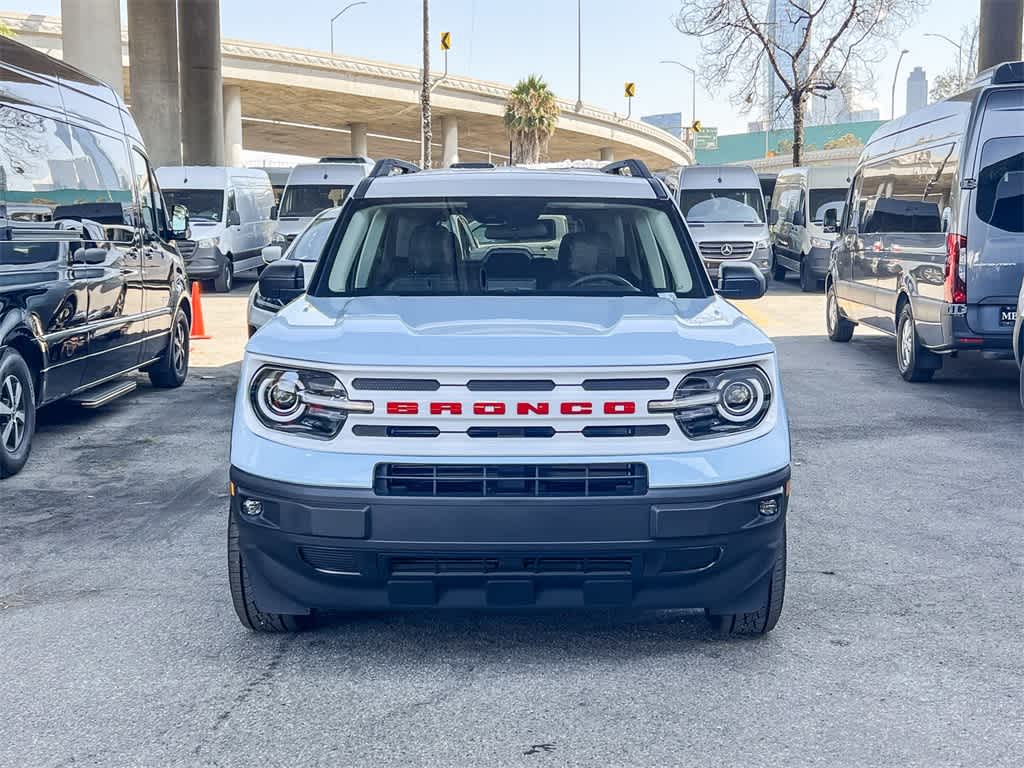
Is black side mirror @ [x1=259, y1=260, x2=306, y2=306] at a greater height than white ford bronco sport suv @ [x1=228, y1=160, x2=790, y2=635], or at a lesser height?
greater

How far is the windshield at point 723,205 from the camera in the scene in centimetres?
2419

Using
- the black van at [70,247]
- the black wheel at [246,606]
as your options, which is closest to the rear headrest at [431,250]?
the black wheel at [246,606]

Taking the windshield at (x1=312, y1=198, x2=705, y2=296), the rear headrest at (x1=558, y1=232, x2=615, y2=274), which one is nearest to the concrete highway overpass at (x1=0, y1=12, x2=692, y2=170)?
the windshield at (x1=312, y1=198, x2=705, y2=296)

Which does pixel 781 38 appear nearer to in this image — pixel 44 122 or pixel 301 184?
pixel 301 184

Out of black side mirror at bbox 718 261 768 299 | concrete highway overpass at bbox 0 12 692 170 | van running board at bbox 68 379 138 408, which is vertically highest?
concrete highway overpass at bbox 0 12 692 170

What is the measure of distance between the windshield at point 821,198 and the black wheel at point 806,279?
86 cm

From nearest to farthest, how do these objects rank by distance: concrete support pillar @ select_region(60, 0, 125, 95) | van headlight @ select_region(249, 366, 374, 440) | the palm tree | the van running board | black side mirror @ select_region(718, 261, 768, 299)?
van headlight @ select_region(249, 366, 374, 440)
black side mirror @ select_region(718, 261, 768, 299)
the van running board
concrete support pillar @ select_region(60, 0, 125, 95)
the palm tree

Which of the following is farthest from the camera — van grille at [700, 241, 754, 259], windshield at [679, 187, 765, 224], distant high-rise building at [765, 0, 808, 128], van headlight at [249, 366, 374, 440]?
distant high-rise building at [765, 0, 808, 128]

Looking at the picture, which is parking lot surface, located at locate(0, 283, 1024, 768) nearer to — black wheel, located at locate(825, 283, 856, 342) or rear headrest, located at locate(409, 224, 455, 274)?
rear headrest, located at locate(409, 224, 455, 274)

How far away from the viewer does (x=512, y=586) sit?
409 centimetres

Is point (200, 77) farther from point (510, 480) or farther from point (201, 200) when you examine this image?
point (510, 480)

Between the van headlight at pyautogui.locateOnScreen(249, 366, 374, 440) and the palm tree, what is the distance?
214 feet

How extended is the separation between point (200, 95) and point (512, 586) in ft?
131

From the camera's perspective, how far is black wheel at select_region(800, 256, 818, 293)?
24312 millimetres
